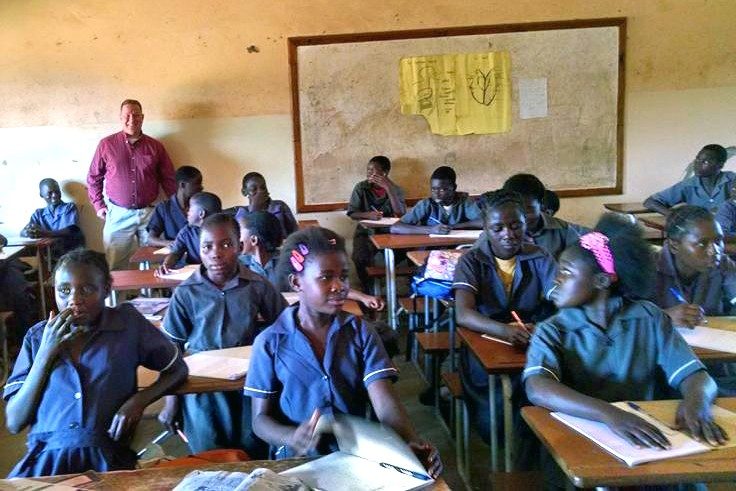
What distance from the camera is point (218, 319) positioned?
249 cm

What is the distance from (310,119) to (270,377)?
4377 millimetres

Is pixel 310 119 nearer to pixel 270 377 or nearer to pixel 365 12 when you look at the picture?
pixel 365 12

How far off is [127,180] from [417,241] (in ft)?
8.45

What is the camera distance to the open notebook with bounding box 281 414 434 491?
1.32 metres

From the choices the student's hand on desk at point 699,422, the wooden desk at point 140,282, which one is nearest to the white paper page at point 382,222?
the wooden desk at point 140,282

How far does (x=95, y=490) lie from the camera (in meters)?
1.37

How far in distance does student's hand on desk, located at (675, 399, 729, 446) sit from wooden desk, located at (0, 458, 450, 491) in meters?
0.61

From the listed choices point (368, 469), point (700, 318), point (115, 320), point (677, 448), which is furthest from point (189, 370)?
point (700, 318)

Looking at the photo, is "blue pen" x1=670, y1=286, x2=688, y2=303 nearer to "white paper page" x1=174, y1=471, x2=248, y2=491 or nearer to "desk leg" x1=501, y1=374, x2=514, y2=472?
"desk leg" x1=501, y1=374, x2=514, y2=472

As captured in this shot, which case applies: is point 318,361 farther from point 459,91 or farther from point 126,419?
point 459,91

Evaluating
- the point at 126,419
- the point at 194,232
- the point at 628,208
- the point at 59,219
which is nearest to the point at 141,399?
the point at 126,419

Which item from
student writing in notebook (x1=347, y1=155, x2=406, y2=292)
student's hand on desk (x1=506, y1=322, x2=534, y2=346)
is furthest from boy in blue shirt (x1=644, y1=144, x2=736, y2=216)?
student's hand on desk (x1=506, y1=322, x2=534, y2=346)

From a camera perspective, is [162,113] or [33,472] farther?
[162,113]

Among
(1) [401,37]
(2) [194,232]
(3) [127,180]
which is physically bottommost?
(2) [194,232]
